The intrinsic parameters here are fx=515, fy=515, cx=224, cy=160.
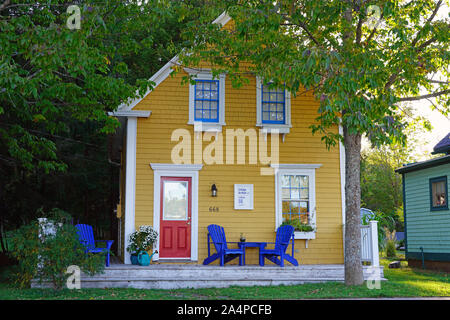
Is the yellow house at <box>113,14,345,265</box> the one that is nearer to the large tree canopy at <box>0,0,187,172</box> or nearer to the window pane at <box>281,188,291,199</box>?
the window pane at <box>281,188,291,199</box>

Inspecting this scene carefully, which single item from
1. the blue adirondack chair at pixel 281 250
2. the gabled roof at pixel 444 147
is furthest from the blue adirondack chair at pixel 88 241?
the gabled roof at pixel 444 147

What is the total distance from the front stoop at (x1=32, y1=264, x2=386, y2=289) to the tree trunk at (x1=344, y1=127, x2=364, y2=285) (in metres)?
0.86

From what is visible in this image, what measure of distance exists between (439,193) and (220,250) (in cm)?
700

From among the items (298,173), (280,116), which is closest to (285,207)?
(298,173)

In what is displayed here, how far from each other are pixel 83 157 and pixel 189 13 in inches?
343

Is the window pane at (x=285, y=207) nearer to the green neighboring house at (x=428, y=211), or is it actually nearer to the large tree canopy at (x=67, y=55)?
the large tree canopy at (x=67, y=55)

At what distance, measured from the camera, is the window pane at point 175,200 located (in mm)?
11461

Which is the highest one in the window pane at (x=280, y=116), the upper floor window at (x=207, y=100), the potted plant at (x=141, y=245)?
the upper floor window at (x=207, y=100)

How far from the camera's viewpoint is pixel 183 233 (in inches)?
448

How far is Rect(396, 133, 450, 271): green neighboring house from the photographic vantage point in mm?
13766

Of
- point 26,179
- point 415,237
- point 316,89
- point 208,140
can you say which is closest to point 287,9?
point 316,89

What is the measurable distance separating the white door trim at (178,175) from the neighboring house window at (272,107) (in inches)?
75.1

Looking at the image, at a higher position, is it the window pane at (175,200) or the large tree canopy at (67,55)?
the large tree canopy at (67,55)

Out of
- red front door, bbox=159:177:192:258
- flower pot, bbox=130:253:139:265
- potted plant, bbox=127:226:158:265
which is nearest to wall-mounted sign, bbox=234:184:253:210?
red front door, bbox=159:177:192:258
